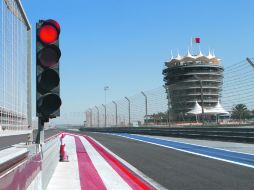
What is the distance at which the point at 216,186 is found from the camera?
856 centimetres

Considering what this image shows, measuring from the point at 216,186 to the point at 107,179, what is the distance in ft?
7.80

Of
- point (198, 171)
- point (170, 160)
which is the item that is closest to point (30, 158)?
point (198, 171)

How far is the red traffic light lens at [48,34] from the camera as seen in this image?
6355 mm

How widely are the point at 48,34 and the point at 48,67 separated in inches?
18.5

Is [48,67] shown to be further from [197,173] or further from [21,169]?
[197,173]

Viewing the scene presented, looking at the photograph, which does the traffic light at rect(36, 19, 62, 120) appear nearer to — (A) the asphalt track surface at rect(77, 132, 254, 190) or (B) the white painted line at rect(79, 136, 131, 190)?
(B) the white painted line at rect(79, 136, 131, 190)

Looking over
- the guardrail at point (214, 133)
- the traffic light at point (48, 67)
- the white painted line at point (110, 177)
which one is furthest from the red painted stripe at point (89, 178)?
the guardrail at point (214, 133)

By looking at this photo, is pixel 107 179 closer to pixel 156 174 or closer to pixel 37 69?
pixel 156 174

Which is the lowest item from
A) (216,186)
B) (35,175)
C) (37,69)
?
(216,186)

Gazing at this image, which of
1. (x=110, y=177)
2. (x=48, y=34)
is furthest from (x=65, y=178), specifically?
(x=48, y=34)

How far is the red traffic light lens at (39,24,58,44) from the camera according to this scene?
636cm

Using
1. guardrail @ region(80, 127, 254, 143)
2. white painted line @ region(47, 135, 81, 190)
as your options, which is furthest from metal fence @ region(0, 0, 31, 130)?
guardrail @ region(80, 127, 254, 143)

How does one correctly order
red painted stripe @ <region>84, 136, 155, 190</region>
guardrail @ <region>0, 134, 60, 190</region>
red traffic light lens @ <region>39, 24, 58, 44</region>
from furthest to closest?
1. red painted stripe @ <region>84, 136, 155, 190</region>
2. red traffic light lens @ <region>39, 24, 58, 44</region>
3. guardrail @ <region>0, 134, 60, 190</region>

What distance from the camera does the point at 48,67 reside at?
630 cm
